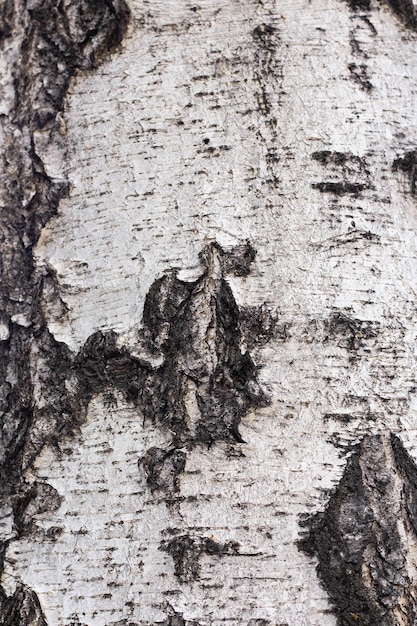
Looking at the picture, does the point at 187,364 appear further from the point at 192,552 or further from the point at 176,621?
the point at 176,621

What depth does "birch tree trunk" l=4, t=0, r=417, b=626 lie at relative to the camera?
4.02ft

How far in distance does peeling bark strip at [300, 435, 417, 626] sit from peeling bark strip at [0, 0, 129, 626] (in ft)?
1.72

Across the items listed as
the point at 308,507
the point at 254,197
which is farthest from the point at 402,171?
the point at 308,507

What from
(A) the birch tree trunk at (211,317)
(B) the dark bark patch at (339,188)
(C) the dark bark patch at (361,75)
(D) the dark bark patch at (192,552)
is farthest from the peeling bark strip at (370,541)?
(C) the dark bark patch at (361,75)

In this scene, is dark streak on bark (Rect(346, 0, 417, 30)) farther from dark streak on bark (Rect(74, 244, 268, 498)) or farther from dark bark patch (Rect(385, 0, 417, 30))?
dark streak on bark (Rect(74, 244, 268, 498))

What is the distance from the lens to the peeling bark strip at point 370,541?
119 cm

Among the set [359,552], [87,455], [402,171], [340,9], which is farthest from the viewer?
[340,9]

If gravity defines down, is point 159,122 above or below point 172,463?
above

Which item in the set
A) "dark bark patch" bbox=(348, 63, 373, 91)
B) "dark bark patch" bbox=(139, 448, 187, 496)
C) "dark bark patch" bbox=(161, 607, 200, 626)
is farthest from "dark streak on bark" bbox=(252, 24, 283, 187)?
"dark bark patch" bbox=(161, 607, 200, 626)

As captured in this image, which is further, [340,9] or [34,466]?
[340,9]

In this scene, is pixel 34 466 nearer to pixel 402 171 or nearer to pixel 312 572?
pixel 312 572

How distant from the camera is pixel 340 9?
1601mm

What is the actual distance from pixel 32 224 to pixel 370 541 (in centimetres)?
98

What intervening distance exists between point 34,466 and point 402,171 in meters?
0.98
